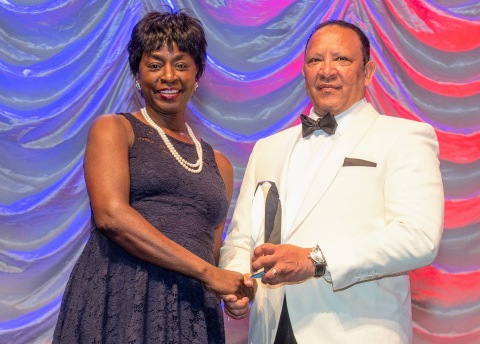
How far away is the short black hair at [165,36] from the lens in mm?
2770

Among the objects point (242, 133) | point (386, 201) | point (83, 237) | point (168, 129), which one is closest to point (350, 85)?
point (386, 201)

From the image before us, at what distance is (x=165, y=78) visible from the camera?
8.98 feet

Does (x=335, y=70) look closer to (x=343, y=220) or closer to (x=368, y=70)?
(x=368, y=70)

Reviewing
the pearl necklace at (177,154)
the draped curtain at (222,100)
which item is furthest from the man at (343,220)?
the draped curtain at (222,100)

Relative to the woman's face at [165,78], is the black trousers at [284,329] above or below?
below

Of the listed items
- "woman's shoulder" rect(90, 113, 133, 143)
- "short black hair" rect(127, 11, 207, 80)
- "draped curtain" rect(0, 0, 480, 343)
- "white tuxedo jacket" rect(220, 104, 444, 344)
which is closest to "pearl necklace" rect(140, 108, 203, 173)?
"woman's shoulder" rect(90, 113, 133, 143)

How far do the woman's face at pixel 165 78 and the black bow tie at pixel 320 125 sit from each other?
490 millimetres

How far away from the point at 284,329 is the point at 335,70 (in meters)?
0.85

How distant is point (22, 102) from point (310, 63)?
1.64 meters

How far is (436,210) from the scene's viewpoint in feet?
7.39

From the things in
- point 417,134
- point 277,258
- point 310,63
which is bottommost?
point 277,258

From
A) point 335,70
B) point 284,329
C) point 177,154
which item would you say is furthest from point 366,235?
point 177,154

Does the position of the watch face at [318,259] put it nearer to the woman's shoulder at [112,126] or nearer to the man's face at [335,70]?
the man's face at [335,70]

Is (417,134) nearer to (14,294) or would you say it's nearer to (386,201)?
(386,201)
